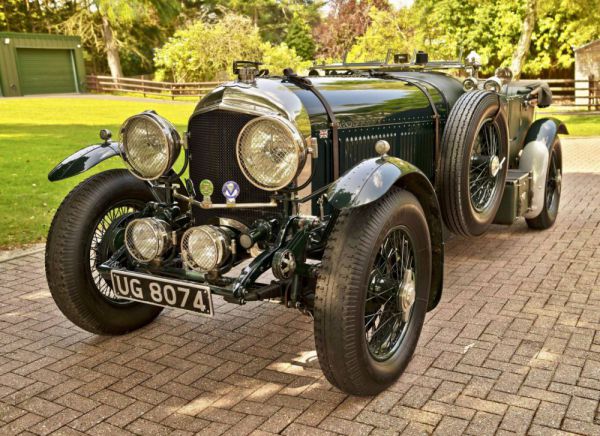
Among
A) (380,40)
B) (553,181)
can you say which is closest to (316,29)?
(380,40)

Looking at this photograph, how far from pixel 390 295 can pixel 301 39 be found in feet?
131

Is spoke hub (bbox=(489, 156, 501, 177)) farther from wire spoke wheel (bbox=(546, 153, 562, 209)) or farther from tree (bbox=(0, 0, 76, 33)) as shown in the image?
tree (bbox=(0, 0, 76, 33))

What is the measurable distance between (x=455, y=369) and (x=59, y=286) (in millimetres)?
2177

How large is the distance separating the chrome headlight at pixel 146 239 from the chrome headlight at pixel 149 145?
312 mm

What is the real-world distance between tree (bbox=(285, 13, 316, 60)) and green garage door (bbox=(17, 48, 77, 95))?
1545cm

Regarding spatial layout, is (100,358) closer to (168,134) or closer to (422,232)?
(168,134)

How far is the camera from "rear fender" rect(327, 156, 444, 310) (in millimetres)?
2711

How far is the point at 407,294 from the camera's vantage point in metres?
3.06

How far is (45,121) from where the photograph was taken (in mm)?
17031

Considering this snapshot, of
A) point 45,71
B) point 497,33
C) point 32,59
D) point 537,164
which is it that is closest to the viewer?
point 537,164

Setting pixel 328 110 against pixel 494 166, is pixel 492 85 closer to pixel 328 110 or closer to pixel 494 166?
pixel 494 166

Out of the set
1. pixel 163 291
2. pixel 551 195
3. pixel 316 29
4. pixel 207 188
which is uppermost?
pixel 316 29

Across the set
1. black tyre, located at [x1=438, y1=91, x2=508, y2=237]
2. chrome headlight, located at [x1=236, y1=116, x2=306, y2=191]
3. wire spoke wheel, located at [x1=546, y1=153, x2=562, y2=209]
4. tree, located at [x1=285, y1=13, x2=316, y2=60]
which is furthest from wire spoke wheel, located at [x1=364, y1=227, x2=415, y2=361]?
tree, located at [x1=285, y1=13, x2=316, y2=60]

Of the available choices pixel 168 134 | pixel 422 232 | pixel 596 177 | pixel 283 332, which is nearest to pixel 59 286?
pixel 168 134
